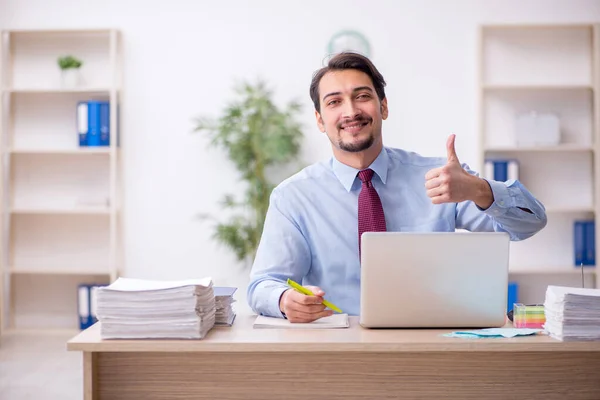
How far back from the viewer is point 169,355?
1.75m

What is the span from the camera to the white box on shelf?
194 inches

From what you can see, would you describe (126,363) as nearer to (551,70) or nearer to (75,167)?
(75,167)

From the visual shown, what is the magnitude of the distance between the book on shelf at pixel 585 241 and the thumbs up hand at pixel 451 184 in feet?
10.6

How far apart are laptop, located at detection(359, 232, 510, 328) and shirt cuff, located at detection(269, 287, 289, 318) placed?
1.06ft

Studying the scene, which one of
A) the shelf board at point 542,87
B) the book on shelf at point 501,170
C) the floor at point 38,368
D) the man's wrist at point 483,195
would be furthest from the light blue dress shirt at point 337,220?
the shelf board at point 542,87

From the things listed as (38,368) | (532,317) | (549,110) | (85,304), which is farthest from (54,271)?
(532,317)

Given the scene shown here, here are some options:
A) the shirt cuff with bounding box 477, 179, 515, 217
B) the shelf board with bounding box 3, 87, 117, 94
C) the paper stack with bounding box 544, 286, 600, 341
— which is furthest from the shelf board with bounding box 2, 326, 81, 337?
the paper stack with bounding box 544, 286, 600, 341

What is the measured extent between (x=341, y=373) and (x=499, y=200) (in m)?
0.74

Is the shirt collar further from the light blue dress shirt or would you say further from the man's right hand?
the man's right hand

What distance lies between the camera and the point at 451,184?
194cm

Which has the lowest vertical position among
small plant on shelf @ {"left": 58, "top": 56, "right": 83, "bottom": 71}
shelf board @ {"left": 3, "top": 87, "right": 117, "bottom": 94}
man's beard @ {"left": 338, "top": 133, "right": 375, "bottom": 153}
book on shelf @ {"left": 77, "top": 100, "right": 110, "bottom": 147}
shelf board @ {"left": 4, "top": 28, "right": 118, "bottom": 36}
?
man's beard @ {"left": 338, "top": 133, "right": 375, "bottom": 153}

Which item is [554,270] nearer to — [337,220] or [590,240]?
[590,240]

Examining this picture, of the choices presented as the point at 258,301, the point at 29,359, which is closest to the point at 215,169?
the point at 29,359

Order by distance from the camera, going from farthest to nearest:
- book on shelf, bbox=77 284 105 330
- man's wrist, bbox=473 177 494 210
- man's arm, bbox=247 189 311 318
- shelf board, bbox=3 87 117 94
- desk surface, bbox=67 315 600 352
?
1. book on shelf, bbox=77 284 105 330
2. shelf board, bbox=3 87 117 94
3. man's arm, bbox=247 189 311 318
4. man's wrist, bbox=473 177 494 210
5. desk surface, bbox=67 315 600 352
